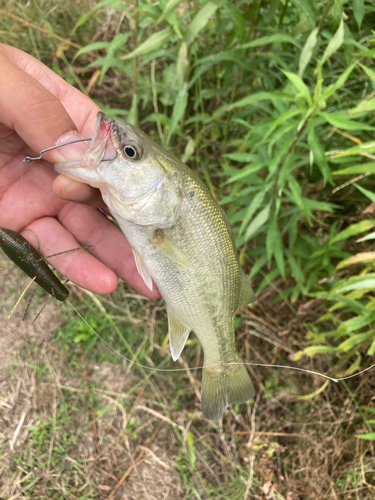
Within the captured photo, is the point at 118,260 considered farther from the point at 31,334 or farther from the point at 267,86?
the point at 267,86

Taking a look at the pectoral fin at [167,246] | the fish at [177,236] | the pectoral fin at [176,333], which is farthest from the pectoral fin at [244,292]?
the pectoral fin at [167,246]

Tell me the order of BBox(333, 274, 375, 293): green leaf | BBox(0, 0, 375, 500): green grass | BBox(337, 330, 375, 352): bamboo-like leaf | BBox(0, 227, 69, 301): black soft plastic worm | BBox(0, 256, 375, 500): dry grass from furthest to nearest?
BBox(0, 256, 375, 500): dry grass
BBox(0, 0, 375, 500): green grass
BBox(337, 330, 375, 352): bamboo-like leaf
BBox(333, 274, 375, 293): green leaf
BBox(0, 227, 69, 301): black soft plastic worm

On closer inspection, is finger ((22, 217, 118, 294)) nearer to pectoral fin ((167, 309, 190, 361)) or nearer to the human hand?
the human hand

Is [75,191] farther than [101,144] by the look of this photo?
Yes

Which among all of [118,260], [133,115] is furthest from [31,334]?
[133,115]

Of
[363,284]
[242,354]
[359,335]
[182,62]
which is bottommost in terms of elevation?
[242,354]

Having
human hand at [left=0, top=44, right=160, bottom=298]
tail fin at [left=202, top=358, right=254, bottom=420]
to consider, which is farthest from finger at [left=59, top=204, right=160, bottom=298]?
tail fin at [left=202, top=358, right=254, bottom=420]

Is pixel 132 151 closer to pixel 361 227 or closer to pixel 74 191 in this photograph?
pixel 74 191

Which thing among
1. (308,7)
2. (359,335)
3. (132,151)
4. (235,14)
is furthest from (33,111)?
(359,335)
